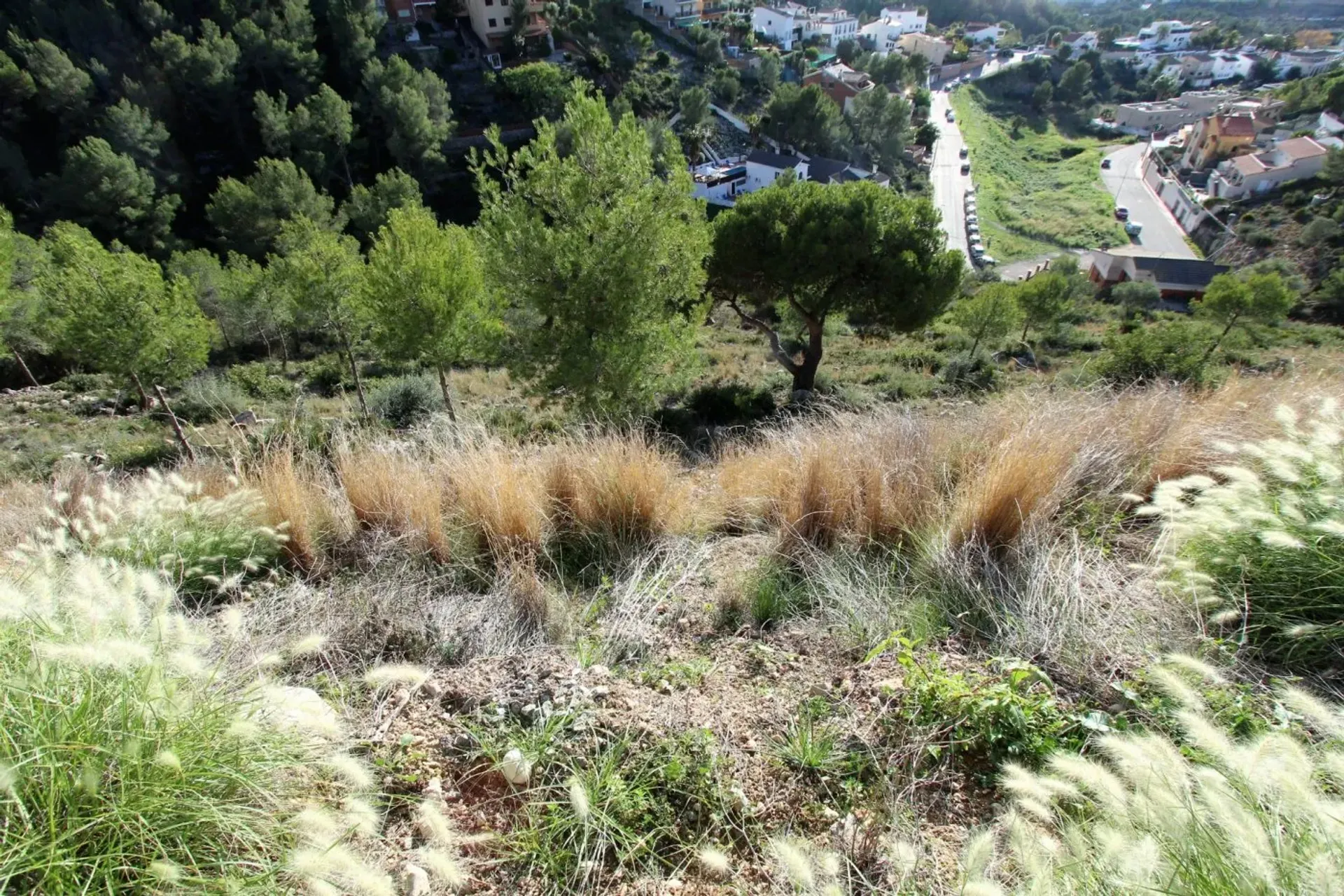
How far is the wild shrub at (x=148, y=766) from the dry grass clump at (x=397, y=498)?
1350 mm

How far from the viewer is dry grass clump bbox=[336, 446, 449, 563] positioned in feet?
10.6

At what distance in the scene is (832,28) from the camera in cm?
8256

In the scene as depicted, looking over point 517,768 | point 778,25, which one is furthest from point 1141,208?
point 517,768

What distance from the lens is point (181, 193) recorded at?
3212cm

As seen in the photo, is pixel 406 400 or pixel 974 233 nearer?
pixel 406 400

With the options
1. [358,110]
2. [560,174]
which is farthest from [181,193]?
[560,174]

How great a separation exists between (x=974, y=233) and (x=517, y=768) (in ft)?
165

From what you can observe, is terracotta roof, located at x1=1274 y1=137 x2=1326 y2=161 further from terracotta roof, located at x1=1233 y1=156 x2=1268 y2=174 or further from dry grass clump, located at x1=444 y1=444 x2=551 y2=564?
dry grass clump, located at x1=444 y1=444 x2=551 y2=564

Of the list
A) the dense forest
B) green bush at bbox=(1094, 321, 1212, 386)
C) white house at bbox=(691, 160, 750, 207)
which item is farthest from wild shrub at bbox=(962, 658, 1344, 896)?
white house at bbox=(691, 160, 750, 207)

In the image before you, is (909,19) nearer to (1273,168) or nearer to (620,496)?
(1273,168)

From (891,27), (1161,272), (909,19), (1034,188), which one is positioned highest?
(909,19)

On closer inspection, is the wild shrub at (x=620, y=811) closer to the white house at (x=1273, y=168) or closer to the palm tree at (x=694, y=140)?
the palm tree at (x=694, y=140)

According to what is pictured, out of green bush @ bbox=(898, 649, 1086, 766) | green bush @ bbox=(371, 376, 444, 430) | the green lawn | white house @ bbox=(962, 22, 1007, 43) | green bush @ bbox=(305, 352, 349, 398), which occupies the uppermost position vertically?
white house @ bbox=(962, 22, 1007, 43)

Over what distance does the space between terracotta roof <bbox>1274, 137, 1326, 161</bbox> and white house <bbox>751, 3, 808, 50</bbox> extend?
49.9 metres
